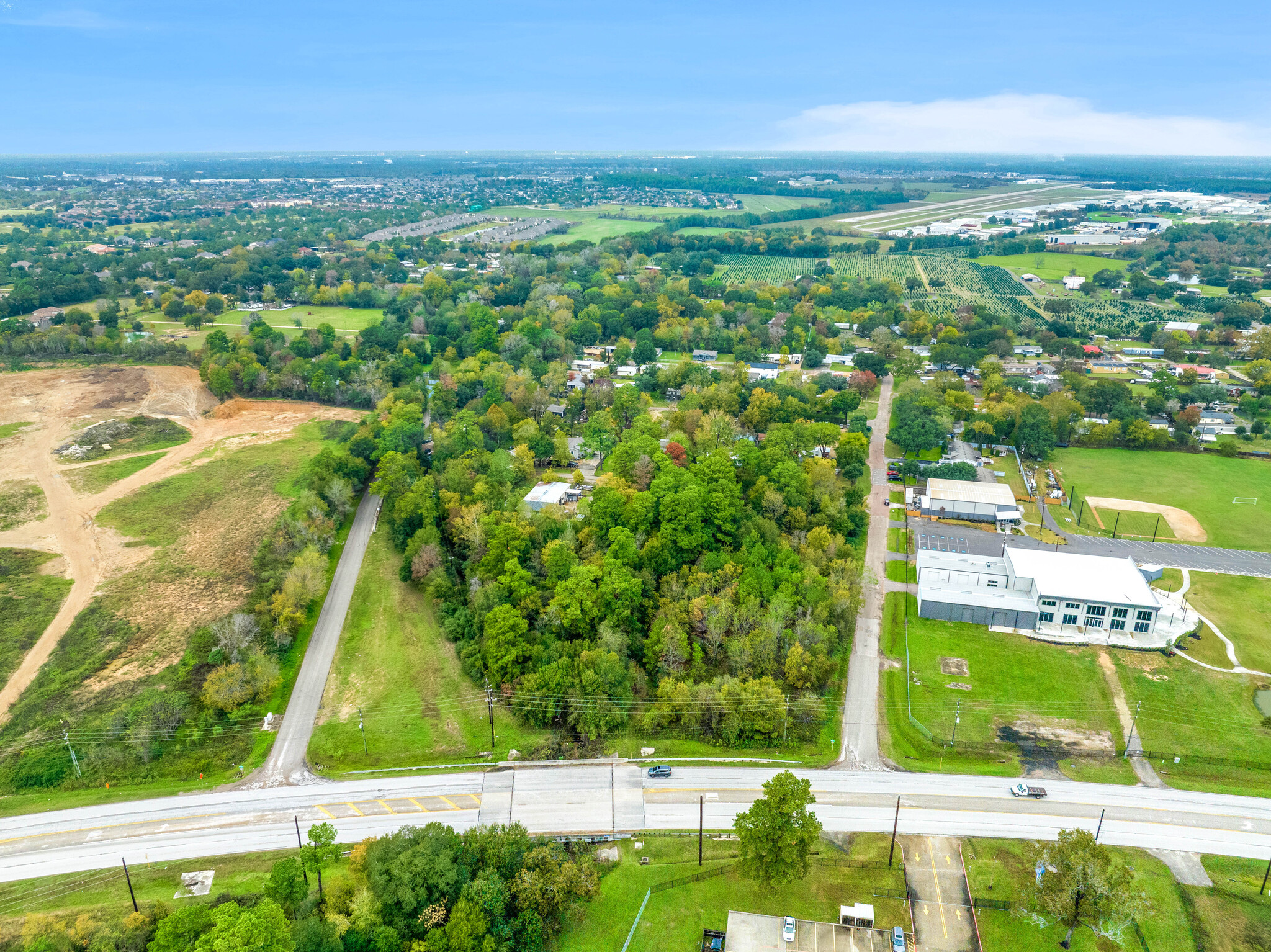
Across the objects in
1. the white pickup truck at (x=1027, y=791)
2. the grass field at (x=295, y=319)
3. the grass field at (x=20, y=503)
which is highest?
the grass field at (x=295, y=319)

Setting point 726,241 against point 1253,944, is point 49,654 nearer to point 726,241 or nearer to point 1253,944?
point 1253,944

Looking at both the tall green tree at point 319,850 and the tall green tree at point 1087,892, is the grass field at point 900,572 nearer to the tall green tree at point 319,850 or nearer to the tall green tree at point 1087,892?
the tall green tree at point 1087,892

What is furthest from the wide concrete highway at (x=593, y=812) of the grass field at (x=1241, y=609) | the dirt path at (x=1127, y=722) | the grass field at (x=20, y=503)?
the grass field at (x=20, y=503)

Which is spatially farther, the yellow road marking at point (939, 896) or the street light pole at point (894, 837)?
the street light pole at point (894, 837)

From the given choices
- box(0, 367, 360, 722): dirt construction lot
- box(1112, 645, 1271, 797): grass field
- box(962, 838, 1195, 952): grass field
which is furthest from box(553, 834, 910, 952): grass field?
box(0, 367, 360, 722): dirt construction lot

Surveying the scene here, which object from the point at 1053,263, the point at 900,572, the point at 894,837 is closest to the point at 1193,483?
the point at 900,572

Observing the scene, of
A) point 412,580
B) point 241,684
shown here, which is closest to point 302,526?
point 412,580
